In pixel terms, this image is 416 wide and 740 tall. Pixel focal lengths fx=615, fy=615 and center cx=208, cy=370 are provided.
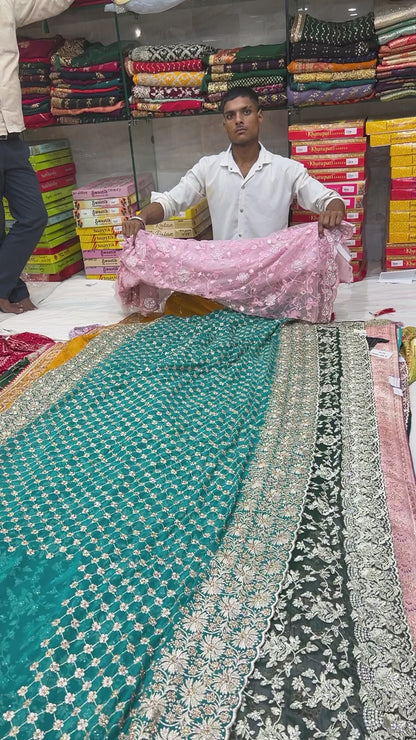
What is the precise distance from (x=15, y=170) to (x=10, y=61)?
0.48 metres

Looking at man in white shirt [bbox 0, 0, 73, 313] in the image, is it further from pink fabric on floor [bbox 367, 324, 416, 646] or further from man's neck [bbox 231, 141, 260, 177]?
pink fabric on floor [bbox 367, 324, 416, 646]

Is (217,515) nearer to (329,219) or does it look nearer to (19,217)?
(329,219)

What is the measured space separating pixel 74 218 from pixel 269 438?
8.72 ft

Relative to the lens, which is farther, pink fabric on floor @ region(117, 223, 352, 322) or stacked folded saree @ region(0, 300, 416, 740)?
pink fabric on floor @ region(117, 223, 352, 322)

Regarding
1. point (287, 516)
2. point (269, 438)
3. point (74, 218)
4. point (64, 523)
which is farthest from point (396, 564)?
Answer: point (74, 218)

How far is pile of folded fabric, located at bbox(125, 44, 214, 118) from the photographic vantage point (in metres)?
3.10

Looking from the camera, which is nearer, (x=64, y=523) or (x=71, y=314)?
(x=64, y=523)

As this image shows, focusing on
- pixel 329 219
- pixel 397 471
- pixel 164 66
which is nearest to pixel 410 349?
pixel 329 219

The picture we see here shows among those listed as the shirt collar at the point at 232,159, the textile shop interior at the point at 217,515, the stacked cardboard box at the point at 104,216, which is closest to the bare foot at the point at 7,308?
the textile shop interior at the point at 217,515

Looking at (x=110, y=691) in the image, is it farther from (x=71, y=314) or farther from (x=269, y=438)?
(x=71, y=314)

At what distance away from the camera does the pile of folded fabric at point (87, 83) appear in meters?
3.24

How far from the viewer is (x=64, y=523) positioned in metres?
1.22

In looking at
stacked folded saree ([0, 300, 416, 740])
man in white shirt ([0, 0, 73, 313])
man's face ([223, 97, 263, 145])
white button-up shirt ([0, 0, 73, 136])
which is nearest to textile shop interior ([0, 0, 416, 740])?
stacked folded saree ([0, 300, 416, 740])

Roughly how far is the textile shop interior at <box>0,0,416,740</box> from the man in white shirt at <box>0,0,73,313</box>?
35 centimetres
